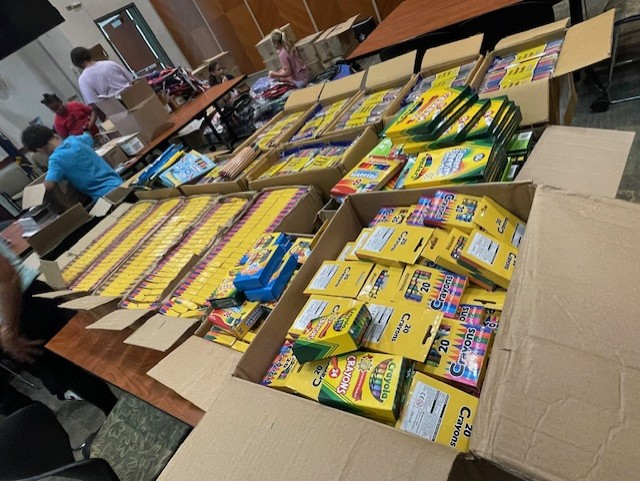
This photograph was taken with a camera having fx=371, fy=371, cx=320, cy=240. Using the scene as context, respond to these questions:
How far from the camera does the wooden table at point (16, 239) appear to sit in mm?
3379

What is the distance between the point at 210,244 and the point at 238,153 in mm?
967

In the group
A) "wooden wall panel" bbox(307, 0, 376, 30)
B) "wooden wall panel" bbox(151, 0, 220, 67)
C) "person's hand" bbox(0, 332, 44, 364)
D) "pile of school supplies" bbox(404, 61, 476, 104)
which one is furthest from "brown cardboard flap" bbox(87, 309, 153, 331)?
"wooden wall panel" bbox(151, 0, 220, 67)

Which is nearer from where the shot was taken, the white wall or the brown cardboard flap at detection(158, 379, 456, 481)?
the brown cardboard flap at detection(158, 379, 456, 481)

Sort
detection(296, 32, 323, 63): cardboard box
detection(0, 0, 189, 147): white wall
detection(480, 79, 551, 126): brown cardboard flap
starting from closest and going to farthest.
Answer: detection(480, 79, 551, 126): brown cardboard flap
detection(296, 32, 323, 63): cardboard box
detection(0, 0, 189, 147): white wall

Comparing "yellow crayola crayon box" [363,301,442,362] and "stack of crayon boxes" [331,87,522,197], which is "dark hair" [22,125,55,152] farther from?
"yellow crayola crayon box" [363,301,442,362]

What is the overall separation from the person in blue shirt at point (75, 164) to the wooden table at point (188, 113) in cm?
50

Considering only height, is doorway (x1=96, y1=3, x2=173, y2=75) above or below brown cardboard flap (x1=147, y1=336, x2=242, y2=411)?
above

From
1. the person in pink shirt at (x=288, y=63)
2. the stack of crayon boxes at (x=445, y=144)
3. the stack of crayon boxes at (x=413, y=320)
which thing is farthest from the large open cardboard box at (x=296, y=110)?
the person in pink shirt at (x=288, y=63)

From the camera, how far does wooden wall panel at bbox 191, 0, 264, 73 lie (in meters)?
7.41

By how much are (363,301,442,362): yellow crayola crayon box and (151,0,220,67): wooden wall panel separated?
348 inches

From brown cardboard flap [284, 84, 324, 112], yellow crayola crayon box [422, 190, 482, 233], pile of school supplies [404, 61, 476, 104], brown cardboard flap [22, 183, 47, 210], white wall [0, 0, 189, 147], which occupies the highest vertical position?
white wall [0, 0, 189, 147]

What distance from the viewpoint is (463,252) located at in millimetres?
1056

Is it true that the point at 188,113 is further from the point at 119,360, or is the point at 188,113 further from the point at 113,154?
the point at 119,360

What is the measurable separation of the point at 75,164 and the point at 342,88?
2453 mm
